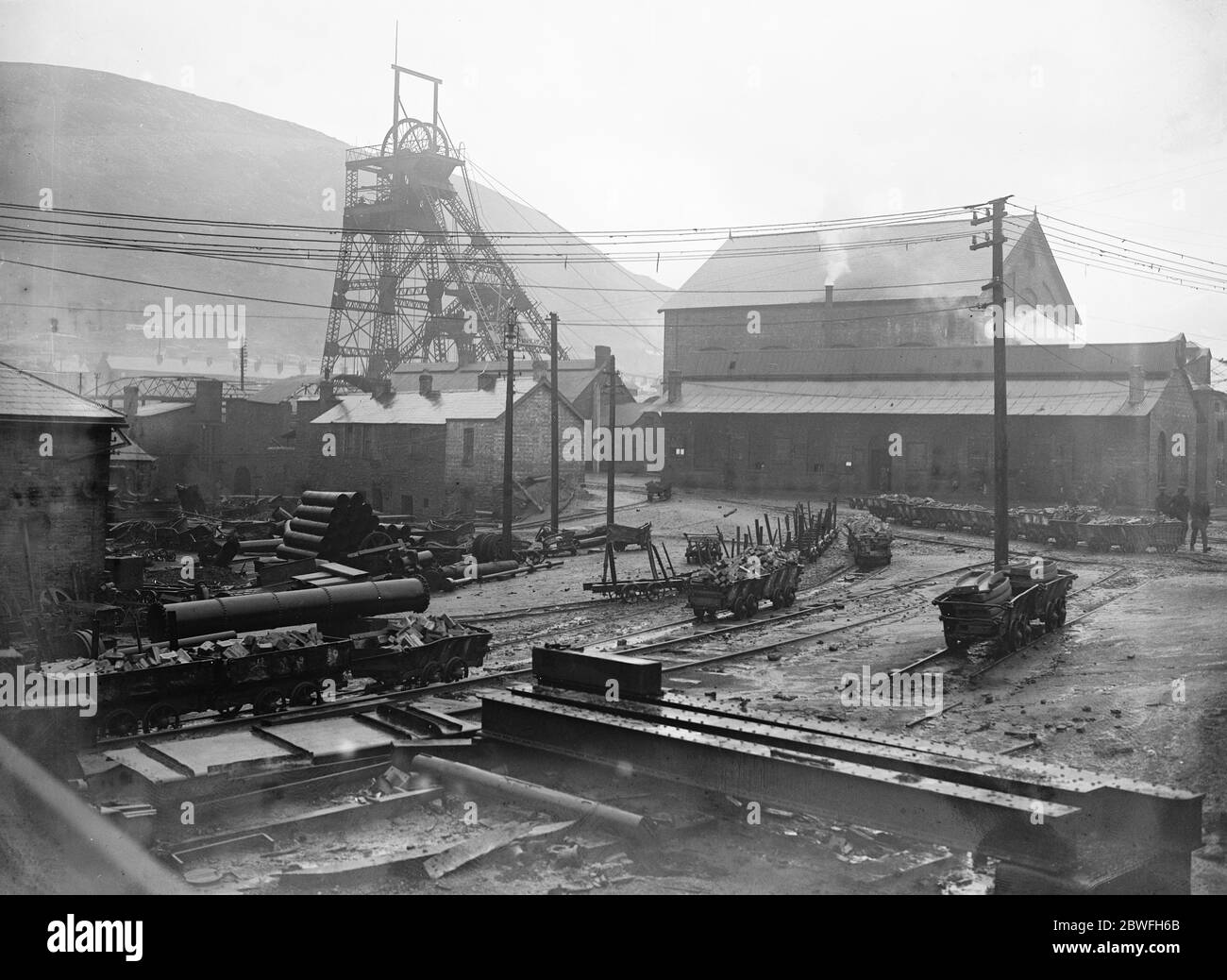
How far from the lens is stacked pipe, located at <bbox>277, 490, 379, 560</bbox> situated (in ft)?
73.2

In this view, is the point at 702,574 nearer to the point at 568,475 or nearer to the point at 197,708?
the point at 197,708

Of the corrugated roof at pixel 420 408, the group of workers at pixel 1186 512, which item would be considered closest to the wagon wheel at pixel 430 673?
the group of workers at pixel 1186 512

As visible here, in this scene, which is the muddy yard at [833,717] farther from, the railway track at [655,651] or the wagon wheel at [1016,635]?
the wagon wheel at [1016,635]

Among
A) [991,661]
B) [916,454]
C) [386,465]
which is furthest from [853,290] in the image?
[991,661]

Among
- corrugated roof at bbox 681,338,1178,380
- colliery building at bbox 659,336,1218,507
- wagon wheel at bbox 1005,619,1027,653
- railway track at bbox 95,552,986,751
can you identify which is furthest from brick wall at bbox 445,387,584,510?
wagon wheel at bbox 1005,619,1027,653

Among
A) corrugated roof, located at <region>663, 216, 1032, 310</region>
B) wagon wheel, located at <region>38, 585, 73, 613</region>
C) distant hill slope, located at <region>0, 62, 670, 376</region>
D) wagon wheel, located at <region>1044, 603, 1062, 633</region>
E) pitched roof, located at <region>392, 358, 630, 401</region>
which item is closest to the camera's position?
wagon wheel, located at <region>1044, 603, 1062, 633</region>

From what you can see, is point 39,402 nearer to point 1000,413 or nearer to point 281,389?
point 1000,413

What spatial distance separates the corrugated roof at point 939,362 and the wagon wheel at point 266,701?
36.4m

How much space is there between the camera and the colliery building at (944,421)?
37094 millimetres

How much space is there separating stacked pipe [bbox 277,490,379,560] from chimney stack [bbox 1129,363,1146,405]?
95.4 ft

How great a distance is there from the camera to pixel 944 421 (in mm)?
41375

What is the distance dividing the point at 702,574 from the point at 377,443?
26.8 m

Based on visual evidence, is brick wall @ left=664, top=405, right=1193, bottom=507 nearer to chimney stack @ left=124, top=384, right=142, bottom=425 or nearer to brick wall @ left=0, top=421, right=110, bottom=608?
chimney stack @ left=124, top=384, right=142, bottom=425

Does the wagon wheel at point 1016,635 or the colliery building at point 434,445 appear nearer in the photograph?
the wagon wheel at point 1016,635
